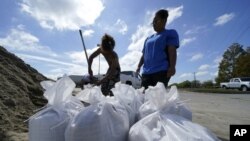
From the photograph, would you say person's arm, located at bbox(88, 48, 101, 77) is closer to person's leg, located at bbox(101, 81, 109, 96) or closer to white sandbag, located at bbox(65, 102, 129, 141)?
person's leg, located at bbox(101, 81, 109, 96)

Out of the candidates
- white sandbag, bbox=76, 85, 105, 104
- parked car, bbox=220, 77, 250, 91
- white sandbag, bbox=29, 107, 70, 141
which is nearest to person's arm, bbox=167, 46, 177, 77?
white sandbag, bbox=76, 85, 105, 104

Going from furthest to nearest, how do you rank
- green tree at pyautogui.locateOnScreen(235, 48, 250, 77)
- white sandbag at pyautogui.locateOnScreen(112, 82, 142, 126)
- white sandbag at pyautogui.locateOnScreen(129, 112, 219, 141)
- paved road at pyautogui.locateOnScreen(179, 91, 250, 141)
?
green tree at pyautogui.locateOnScreen(235, 48, 250, 77), paved road at pyautogui.locateOnScreen(179, 91, 250, 141), white sandbag at pyautogui.locateOnScreen(112, 82, 142, 126), white sandbag at pyautogui.locateOnScreen(129, 112, 219, 141)

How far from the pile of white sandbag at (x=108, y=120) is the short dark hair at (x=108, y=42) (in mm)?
1819

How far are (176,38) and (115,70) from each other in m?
1.11

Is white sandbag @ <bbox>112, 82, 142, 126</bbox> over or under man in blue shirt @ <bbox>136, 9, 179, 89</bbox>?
under

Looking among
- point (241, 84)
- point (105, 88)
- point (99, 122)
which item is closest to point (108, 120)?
point (99, 122)

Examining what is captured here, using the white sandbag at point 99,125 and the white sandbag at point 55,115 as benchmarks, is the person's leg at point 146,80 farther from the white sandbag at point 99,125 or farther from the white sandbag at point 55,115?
the white sandbag at point 99,125

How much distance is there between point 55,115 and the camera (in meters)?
2.16

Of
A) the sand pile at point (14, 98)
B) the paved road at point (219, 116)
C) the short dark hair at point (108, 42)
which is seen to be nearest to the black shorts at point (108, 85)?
the short dark hair at point (108, 42)

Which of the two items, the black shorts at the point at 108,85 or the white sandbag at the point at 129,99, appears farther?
the black shorts at the point at 108,85

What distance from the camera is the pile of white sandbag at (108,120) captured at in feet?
6.32

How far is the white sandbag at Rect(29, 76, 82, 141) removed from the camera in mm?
2117

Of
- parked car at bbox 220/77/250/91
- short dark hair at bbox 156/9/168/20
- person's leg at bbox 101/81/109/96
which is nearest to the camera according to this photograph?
short dark hair at bbox 156/9/168/20

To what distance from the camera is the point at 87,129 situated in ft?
6.38
